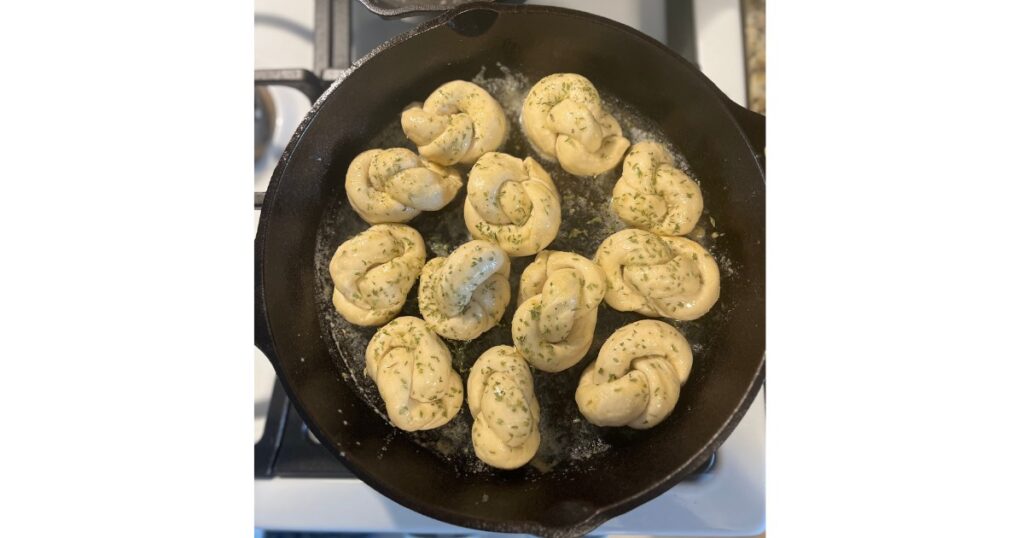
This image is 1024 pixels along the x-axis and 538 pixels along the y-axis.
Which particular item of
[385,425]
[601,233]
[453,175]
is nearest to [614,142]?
[601,233]

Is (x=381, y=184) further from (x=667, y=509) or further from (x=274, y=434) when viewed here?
(x=667, y=509)

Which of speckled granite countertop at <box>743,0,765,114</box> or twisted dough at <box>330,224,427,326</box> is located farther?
speckled granite countertop at <box>743,0,765,114</box>

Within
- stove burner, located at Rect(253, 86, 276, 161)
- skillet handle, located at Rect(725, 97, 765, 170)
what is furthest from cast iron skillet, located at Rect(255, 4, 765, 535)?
stove burner, located at Rect(253, 86, 276, 161)

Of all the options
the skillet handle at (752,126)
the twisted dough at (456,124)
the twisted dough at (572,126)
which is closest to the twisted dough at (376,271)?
the twisted dough at (456,124)

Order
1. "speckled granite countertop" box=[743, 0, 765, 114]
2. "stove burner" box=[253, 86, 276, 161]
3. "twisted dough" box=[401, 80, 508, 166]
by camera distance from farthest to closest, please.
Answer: "stove burner" box=[253, 86, 276, 161] < "speckled granite countertop" box=[743, 0, 765, 114] < "twisted dough" box=[401, 80, 508, 166]

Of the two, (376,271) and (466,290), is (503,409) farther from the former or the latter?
Answer: (376,271)

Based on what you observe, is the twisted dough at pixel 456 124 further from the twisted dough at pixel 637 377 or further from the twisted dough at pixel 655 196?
the twisted dough at pixel 637 377

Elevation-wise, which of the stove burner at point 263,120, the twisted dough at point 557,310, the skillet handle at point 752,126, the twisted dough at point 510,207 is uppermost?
the stove burner at point 263,120

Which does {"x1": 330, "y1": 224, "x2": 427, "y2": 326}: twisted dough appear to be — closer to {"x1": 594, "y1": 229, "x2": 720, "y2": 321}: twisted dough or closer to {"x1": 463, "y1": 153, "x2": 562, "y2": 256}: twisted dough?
{"x1": 463, "y1": 153, "x2": 562, "y2": 256}: twisted dough
